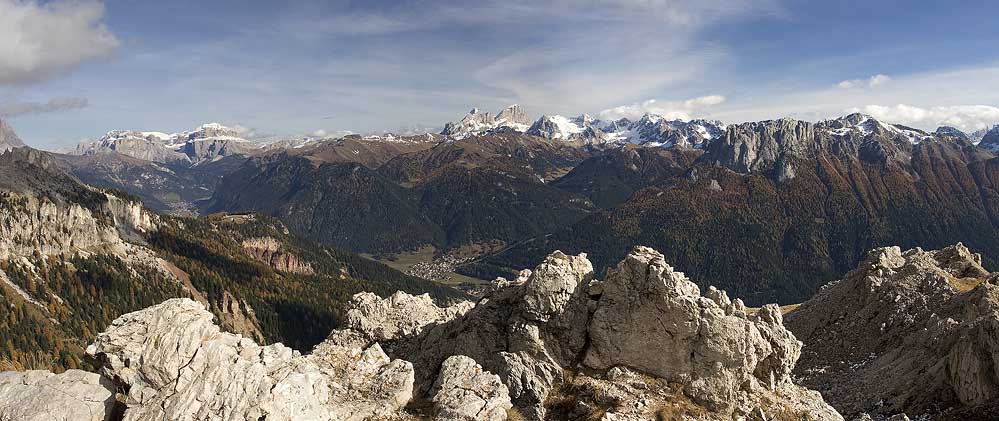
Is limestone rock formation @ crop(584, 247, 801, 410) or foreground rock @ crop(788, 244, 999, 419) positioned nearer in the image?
limestone rock formation @ crop(584, 247, 801, 410)

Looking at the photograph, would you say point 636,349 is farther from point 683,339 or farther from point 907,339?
point 907,339

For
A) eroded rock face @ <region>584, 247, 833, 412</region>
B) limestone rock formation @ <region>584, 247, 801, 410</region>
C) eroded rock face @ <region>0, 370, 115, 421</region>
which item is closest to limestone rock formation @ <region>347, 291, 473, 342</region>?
eroded rock face @ <region>584, 247, 833, 412</region>

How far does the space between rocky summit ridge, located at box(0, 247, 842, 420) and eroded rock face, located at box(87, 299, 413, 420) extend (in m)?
0.06

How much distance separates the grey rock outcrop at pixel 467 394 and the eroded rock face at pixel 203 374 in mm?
2709

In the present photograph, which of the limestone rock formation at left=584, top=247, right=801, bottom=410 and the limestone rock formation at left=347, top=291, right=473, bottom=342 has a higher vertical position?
the limestone rock formation at left=584, top=247, right=801, bottom=410

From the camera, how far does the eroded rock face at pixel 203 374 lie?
75.7 feet

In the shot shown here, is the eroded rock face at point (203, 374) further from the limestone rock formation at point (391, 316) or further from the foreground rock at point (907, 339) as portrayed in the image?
the foreground rock at point (907, 339)

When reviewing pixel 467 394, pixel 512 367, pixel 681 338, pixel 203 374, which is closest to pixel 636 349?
pixel 681 338

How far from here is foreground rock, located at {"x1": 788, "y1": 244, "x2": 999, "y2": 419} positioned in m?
36.6

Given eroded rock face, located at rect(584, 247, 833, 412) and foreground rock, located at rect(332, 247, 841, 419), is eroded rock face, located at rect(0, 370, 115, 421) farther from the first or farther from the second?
eroded rock face, located at rect(584, 247, 833, 412)

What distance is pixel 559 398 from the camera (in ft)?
98.7

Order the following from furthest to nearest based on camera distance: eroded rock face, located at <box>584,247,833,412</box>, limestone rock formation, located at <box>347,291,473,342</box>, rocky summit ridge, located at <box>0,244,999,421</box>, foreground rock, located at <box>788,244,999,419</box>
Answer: limestone rock formation, located at <box>347,291,473,342</box>
foreground rock, located at <box>788,244,999,419</box>
eroded rock face, located at <box>584,247,833,412</box>
rocky summit ridge, located at <box>0,244,999,421</box>

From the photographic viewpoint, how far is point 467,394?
92.6 ft

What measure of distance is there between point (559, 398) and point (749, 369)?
10578mm
